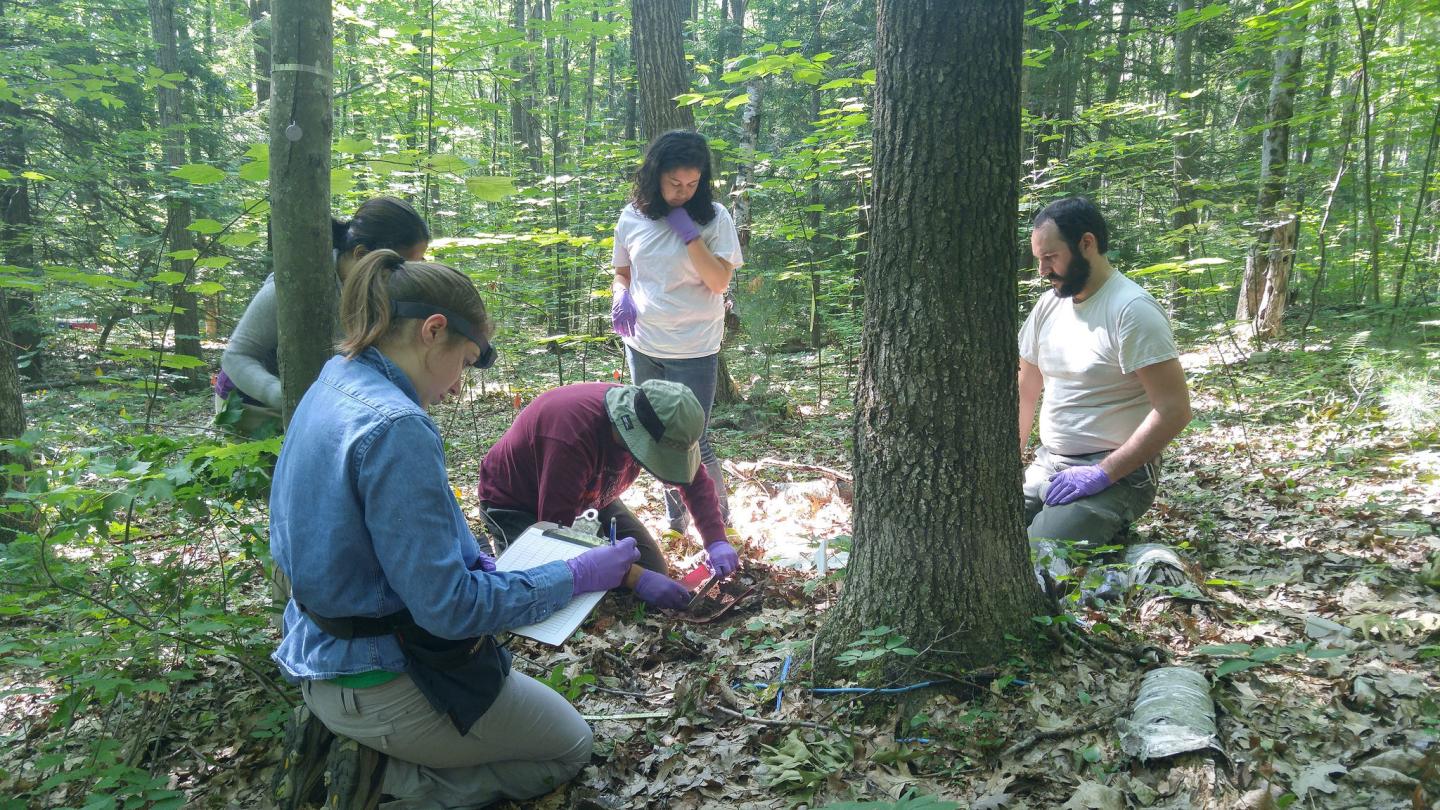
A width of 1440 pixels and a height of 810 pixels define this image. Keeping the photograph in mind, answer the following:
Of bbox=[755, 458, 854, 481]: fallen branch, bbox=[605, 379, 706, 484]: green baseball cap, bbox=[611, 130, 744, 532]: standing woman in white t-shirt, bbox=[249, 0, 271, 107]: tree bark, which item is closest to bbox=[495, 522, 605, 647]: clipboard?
bbox=[605, 379, 706, 484]: green baseball cap

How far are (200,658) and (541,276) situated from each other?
Result: 22.7 feet

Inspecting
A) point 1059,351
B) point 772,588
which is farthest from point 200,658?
point 1059,351

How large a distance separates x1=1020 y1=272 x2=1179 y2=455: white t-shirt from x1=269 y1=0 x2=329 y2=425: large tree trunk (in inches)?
140

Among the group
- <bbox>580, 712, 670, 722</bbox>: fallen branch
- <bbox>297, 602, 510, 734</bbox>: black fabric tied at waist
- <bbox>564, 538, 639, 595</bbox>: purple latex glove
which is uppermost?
<bbox>564, 538, 639, 595</bbox>: purple latex glove

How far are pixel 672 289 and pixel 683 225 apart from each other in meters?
0.39

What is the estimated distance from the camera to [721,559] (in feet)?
12.6

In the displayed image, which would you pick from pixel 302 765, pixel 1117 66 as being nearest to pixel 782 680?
pixel 302 765

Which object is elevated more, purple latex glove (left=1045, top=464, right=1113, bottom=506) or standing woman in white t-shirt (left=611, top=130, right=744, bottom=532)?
standing woman in white t-shirt (left=611, top=130, right=744, bottom=532)

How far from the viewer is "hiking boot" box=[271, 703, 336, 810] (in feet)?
7.64

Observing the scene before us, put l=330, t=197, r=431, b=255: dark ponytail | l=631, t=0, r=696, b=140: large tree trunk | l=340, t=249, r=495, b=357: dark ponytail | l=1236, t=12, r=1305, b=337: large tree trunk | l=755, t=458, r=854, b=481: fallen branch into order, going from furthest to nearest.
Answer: l=1236, t=12, r=1305, b=337: large tree trunk < l=631, t=0, r=696, b=140: large tree trunk < l=755, t=458, r=854, b=481: fallen branch < l=330, t=197, r=431, b=255: dark ponytail < l=340, t=249, r=495, b=357: dark ponytail

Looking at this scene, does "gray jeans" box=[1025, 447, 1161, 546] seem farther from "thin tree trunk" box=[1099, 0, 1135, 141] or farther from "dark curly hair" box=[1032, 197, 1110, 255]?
"thin tree trunk" box=[1099, 0, 1135, 141]

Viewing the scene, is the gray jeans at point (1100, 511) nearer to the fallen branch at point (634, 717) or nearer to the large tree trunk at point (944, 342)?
the large tree trunk at point (944, 342)

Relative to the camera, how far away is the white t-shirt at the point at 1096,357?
3.58m

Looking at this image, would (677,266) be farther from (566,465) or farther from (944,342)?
(944,342)
